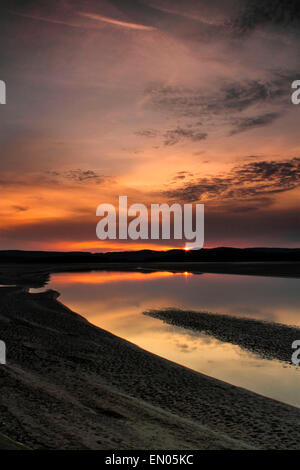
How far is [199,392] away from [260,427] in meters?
2.58

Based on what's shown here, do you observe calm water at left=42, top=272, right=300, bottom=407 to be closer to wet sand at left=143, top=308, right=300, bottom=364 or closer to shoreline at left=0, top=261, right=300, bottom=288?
wet sand at left=143, top=308, right=300, bottom=364

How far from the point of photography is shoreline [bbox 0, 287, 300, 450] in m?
7.47

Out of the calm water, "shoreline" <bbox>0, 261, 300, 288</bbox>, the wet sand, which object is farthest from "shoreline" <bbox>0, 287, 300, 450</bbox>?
"shoreline" <bbox>0, 261, 300, 288</bbox>

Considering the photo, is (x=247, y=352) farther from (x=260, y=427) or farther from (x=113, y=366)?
(x=260, y=427)

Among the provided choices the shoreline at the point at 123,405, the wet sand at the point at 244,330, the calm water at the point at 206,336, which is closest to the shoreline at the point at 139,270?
the calm water at the point at 206,336

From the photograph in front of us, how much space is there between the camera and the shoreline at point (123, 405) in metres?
7.47

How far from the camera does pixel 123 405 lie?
Result: 30.9ft

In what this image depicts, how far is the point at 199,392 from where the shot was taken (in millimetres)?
11000

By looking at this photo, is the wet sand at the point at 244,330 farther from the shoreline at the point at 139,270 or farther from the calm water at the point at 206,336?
the shoreline at the point at 139,270

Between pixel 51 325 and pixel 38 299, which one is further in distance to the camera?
pixel 38 299

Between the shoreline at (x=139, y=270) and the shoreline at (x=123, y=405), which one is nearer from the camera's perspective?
the shoreline at (x=123, y=405)

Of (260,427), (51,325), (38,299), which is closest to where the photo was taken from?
(260,427)
